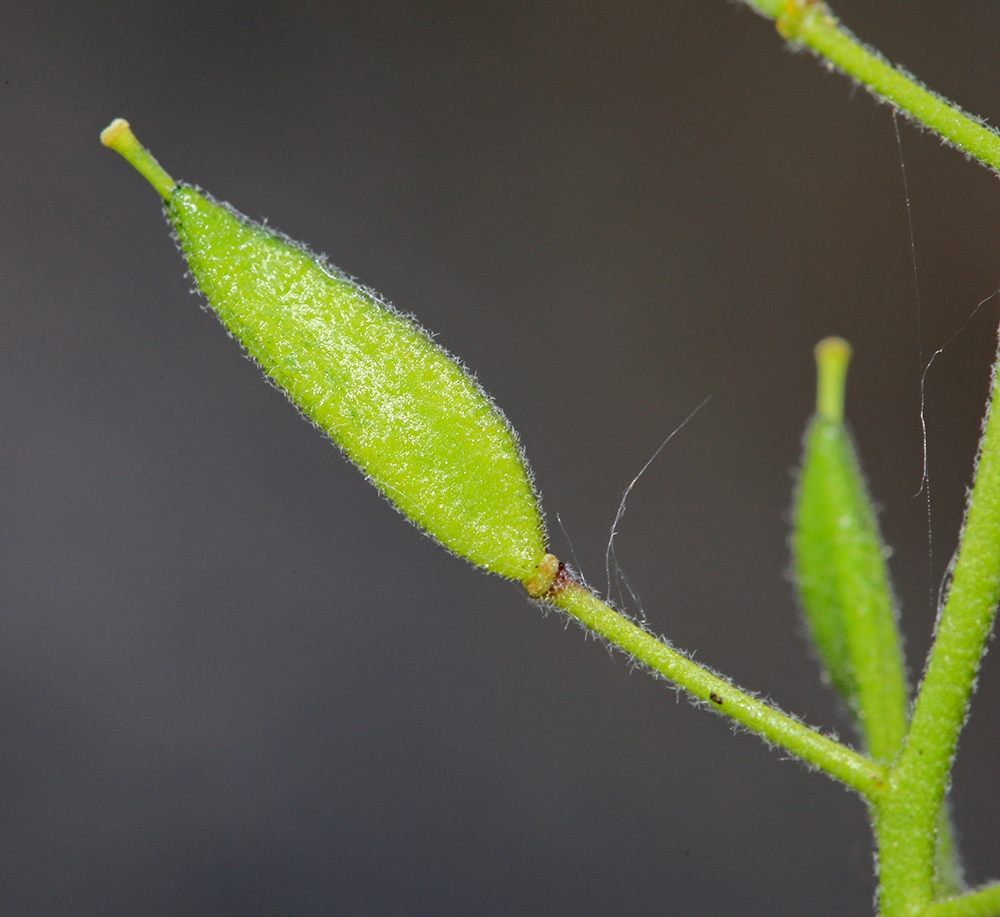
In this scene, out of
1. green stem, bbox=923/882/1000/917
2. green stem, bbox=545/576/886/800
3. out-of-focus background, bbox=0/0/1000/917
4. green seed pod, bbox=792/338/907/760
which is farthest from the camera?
out-of-focus background, bbox=0/0/1000/917

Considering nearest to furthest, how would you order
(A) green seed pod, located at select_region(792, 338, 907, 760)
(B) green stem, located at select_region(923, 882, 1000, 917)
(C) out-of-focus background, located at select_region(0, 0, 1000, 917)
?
(B) green stem, located at select_region(923, 882, 1000, 917) < (A) green seed pod, located at select_region(792, 338, 907, 760) < (C) out-of-focus background, located at select_region(0, 0, 1000, 917)

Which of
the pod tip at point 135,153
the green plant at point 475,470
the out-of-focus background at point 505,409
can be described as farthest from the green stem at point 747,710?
the out-of-focus background at point 505,409

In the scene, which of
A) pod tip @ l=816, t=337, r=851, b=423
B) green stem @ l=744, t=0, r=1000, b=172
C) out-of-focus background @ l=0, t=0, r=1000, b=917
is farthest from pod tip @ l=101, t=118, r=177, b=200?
out-of-focus background @ l=0, t=0, r=1000, b=917

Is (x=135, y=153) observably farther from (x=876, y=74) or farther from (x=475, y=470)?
(x=876, y=74)

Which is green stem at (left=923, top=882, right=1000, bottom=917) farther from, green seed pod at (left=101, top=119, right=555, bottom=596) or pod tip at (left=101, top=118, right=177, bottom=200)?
pod tip at (left=101, top=118, right=177, bottom=200)

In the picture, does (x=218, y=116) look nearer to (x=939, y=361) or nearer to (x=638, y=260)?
(x=638, y=260)
